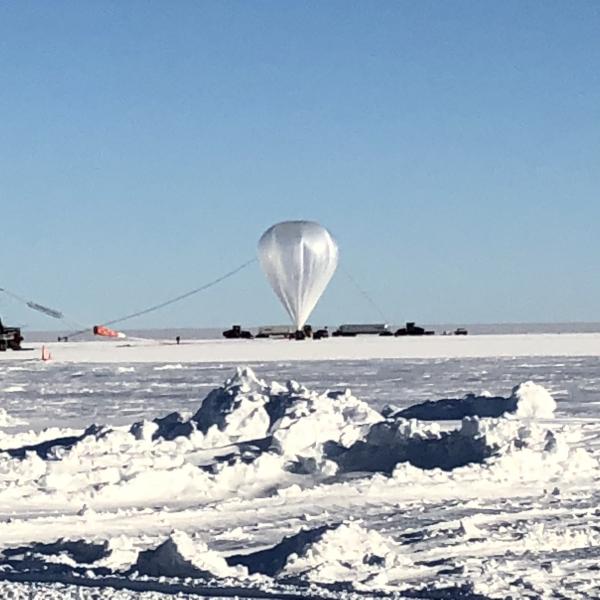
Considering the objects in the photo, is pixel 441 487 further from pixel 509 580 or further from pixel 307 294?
pixel 307 294

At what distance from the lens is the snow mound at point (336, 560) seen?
7527 mm

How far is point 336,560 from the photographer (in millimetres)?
7875

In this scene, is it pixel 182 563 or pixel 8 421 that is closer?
pixel 182 563

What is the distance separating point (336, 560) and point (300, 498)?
3143 millimetres

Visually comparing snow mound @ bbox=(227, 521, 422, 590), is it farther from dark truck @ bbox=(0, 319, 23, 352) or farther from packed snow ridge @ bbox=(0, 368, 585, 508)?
dark truck @ bbox=(0, 319, 23, 352)

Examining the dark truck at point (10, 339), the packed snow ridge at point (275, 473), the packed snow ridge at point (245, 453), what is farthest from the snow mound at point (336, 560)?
the dark truck at point (10, 339)

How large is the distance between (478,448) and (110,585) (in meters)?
5.93

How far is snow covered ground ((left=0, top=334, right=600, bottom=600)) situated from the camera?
24.8 feet

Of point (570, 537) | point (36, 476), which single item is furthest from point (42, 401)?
point (570, 537)

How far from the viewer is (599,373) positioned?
29.5m

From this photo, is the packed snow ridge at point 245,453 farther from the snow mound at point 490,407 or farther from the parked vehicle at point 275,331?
the parked vehicle at point 275,331

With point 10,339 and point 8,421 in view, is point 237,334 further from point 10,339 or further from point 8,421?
point 8,421

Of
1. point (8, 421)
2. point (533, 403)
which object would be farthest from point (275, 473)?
point (8, 421)

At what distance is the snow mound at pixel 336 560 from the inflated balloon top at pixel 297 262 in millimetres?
56377
